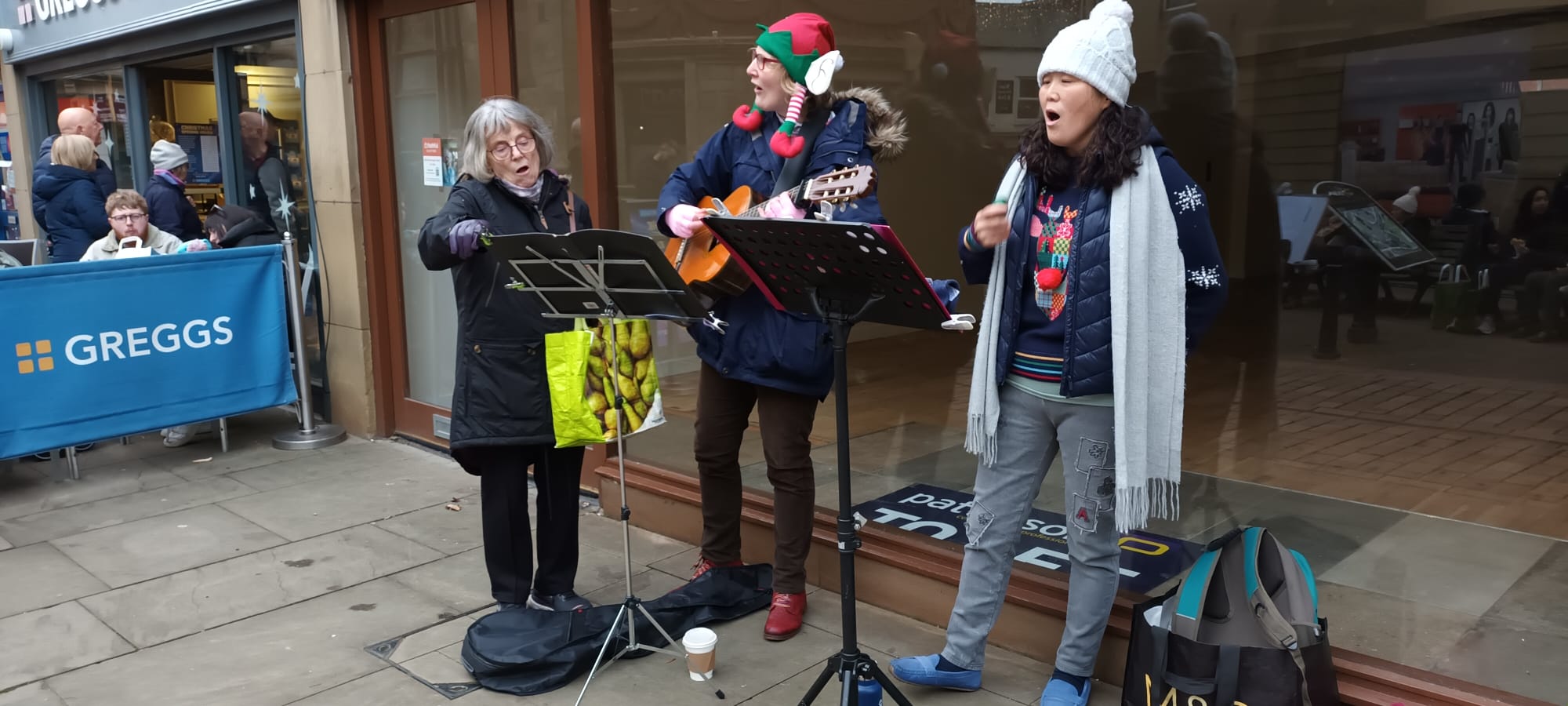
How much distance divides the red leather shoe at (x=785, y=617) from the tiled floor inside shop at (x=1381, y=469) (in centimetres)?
79

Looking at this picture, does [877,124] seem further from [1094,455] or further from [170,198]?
[170,198]

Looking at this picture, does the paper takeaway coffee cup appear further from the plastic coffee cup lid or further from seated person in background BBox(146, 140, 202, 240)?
Answer: seated person in background BBox(146, 140, 202, 240)

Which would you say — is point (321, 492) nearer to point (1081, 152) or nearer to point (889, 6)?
point (1081, 152)

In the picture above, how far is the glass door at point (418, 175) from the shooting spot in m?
5.88

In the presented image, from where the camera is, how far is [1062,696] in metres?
3.13

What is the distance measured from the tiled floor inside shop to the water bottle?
4.70ft

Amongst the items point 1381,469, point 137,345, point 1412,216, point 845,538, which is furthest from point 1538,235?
point 137,345

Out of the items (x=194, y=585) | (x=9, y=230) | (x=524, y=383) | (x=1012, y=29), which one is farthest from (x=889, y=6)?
(x=9, y=230)

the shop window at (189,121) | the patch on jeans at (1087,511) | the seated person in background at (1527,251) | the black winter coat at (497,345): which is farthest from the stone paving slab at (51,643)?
the seated person in background at (1527,251)

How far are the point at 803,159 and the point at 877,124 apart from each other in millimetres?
285

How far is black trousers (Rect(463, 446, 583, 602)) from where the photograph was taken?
372cm

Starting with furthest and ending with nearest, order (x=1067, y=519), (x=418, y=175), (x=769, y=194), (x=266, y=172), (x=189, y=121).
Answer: (x=189, y=121) < (x=266, y=172) < (x=418, y=175) < (x=769, y=194) < (x=1067, y=519)

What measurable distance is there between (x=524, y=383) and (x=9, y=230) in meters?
11.1

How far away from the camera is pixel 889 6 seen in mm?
7742
